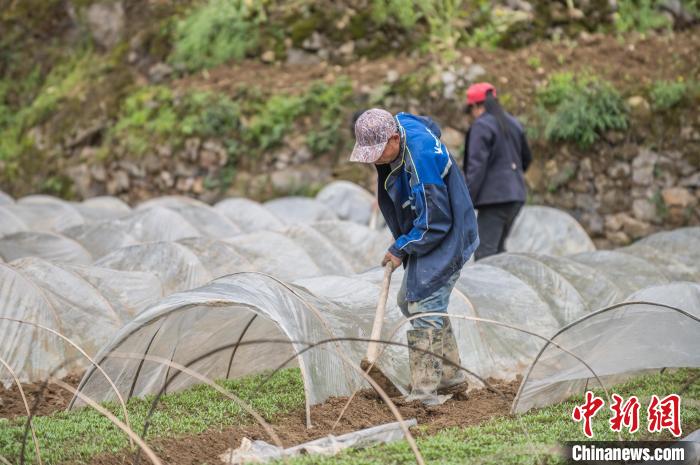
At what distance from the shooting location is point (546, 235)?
472 inches

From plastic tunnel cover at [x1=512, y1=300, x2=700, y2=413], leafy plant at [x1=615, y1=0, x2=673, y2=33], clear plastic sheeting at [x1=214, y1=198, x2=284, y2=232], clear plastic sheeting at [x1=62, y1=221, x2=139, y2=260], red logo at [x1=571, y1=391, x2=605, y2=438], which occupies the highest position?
leafy plant at [x1=615, y1=0, x2=673, y2=33]

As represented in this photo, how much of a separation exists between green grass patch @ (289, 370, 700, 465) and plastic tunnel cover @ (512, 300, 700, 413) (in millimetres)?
219

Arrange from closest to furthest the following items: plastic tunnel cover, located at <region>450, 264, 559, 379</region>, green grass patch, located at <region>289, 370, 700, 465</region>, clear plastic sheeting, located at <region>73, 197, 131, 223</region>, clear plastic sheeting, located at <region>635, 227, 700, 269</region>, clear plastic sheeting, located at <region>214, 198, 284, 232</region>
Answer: green grass patch, located at <region>289, 370, 700, 465</region>
plastic tunnel cover, located at <region>450, 264, 559, 379</region>
clear plastic sheeting, located at <region>635, 227, 700, 269</region>
clear plastic sheeting, located at <region>214, 198, 284, 232</region>
clear plastic sheeting, located at <region>73, 197, 131, 223</region>

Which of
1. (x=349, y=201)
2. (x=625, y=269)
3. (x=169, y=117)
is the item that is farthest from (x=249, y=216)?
(x=625, y=269)

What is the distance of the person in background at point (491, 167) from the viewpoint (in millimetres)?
9305

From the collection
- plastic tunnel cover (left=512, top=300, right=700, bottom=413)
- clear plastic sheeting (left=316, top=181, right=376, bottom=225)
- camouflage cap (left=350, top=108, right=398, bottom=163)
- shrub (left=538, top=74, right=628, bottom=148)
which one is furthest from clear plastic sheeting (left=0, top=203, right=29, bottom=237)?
plastic tunnel cover (left=512, top=300, right=700, bottom=413)

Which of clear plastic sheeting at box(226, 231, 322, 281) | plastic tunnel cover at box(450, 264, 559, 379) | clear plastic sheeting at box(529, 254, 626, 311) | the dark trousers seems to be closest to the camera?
plastic tunnel cover at box(450, 264, 559, 379)

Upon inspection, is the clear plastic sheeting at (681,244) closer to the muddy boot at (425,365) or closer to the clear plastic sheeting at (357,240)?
the clear plastic sheeting at (357,240)

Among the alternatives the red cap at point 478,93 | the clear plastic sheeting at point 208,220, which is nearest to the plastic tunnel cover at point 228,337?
the red cap at point 478,93

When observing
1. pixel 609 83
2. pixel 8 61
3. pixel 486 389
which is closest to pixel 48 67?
pixel 8 61

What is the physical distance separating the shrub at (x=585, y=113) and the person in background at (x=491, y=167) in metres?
4.41

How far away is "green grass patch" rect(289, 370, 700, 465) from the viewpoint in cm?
488

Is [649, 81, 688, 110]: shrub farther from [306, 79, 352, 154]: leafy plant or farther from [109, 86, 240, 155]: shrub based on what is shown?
[109, 86, 240, 155]: shrub

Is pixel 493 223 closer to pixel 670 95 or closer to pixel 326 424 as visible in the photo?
pixel 326 424
